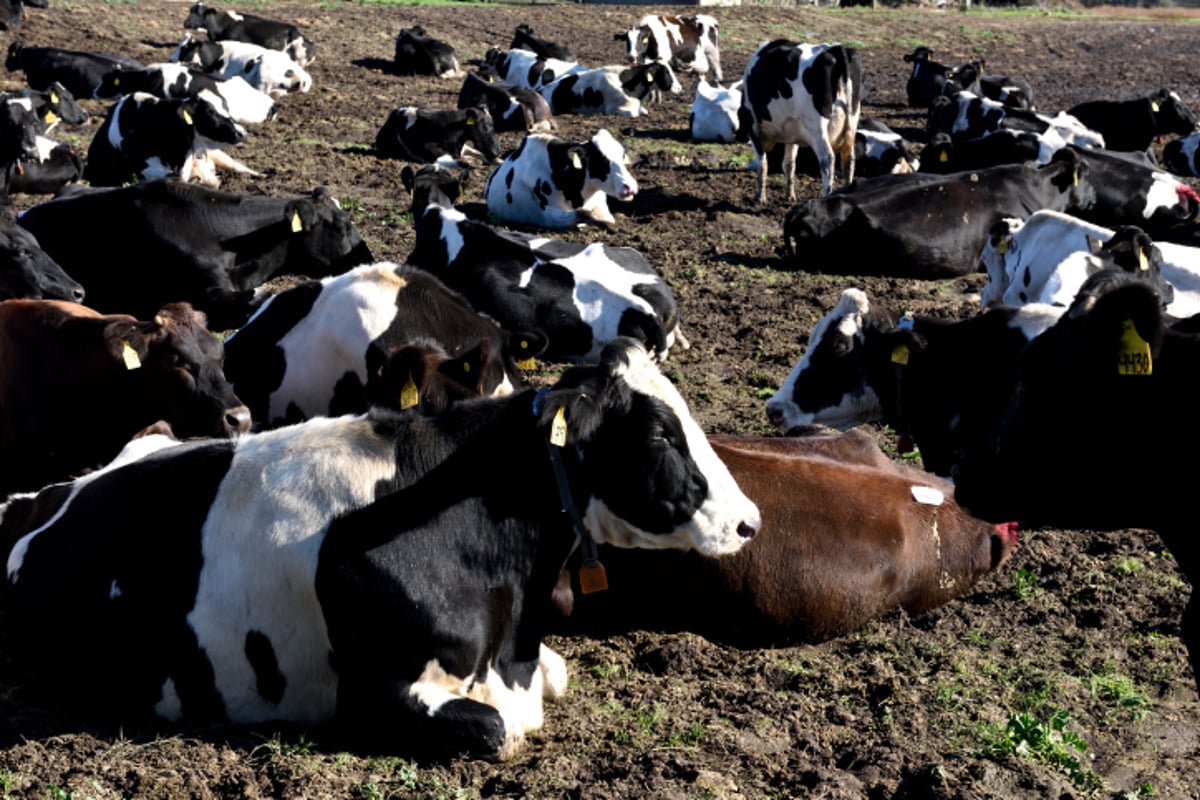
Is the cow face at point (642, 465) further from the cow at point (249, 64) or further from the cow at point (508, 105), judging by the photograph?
the cow at point (249, 64)

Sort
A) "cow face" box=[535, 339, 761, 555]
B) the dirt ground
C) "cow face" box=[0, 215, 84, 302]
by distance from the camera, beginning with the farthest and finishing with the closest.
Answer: "cow face" box=[0, 215, 84, 302] → "cow face" box=[535, 339, 761, 555] → the dirt ground

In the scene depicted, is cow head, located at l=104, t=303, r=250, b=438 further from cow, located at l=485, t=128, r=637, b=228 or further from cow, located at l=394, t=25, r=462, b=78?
cow, located at l=394, t=25, r=462, b=78

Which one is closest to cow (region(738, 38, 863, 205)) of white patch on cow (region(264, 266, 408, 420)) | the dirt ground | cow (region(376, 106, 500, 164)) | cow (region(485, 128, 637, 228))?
cow (region(485, 128, 637, 228))

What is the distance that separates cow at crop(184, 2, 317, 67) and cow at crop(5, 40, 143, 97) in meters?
4.34

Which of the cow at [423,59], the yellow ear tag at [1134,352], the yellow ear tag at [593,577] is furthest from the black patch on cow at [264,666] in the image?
the cow at [423,59]

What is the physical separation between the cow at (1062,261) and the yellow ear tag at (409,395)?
17.4 ft

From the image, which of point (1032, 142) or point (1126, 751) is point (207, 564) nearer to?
point (1126, 751)

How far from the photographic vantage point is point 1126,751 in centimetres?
564

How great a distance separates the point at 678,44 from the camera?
3272 centimetres

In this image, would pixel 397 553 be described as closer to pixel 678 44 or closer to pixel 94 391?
pixel 94 391

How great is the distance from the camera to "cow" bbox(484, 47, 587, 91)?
90.3 ft

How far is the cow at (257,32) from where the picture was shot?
28.7 metres

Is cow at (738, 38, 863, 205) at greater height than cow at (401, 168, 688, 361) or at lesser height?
greater

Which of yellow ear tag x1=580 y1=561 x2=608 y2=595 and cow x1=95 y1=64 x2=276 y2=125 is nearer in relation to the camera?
yellow ear tag x1=580 y1=561 x2=608 y2=595
